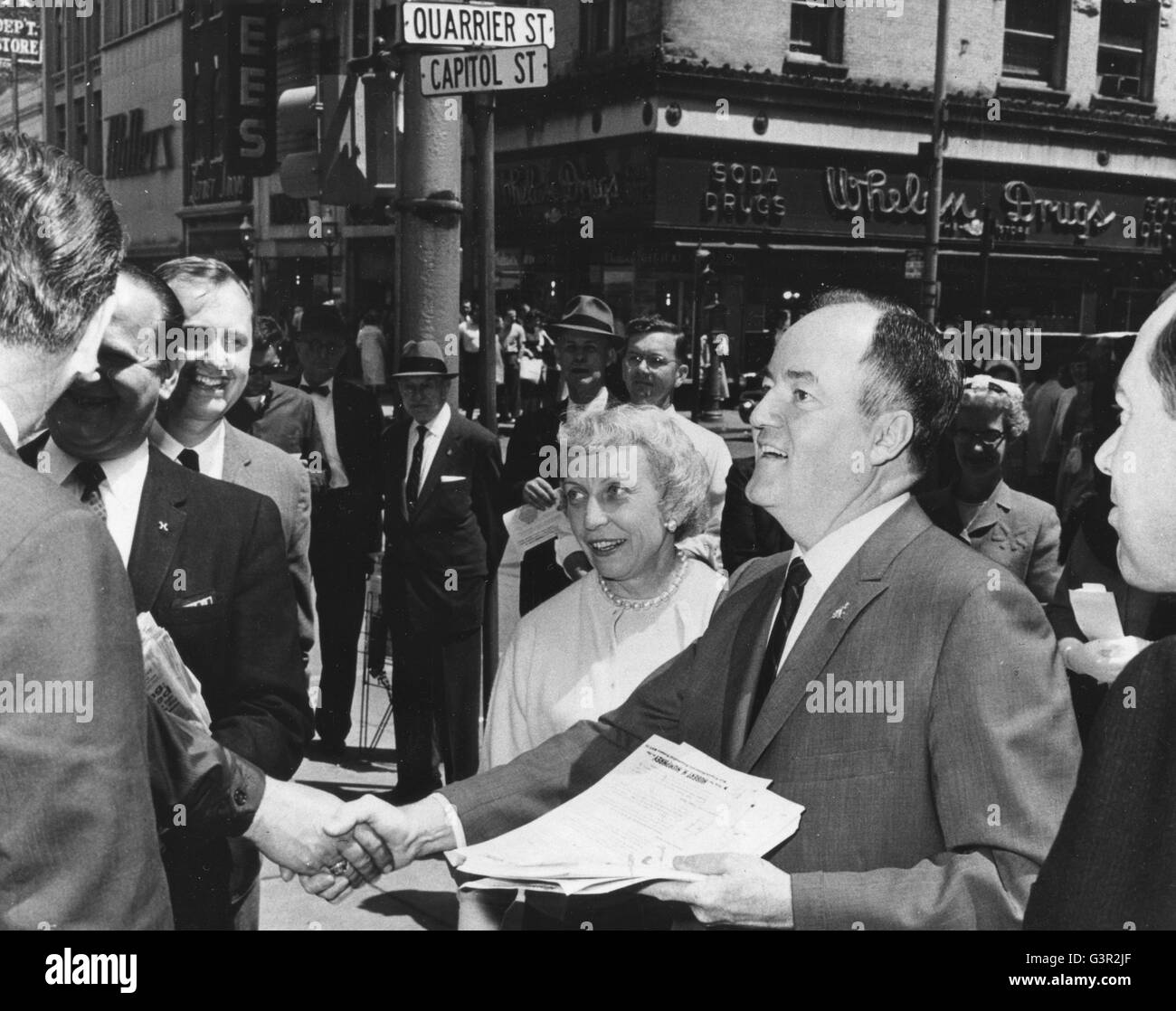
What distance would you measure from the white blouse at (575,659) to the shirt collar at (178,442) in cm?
127

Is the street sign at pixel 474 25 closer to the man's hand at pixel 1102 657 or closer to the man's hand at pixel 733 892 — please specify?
the man's hand at pixel 1102 657

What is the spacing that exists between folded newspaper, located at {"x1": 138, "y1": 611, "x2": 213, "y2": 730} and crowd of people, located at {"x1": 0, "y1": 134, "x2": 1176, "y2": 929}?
0.02 meters

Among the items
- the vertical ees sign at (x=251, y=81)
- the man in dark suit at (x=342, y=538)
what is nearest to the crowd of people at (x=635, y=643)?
the man in dark suit at (x=342, y=538)

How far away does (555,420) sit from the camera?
570 centimetres

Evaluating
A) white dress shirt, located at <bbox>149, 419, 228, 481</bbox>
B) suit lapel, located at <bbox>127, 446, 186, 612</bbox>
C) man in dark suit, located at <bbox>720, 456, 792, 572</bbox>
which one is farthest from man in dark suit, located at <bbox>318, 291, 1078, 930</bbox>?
man in dark suit, located at <bbox>720, 456, 792, 572</bbox>

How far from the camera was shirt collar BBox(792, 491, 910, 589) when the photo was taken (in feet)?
7.51

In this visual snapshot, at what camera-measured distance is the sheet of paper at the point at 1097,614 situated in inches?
123

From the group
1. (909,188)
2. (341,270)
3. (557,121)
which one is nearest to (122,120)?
(341,270)

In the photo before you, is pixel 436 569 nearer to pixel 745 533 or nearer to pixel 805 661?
pixel 745 533

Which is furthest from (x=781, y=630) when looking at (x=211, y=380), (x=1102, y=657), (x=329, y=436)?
(x=329, y=436)
